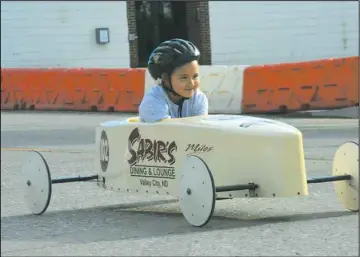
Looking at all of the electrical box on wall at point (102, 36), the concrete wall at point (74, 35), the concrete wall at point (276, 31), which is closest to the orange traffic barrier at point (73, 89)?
the concrete wall at point (74, 35)

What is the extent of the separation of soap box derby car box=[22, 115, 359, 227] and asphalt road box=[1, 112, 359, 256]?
21 cm

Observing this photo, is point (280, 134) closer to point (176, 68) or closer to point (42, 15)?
point (176, 68)

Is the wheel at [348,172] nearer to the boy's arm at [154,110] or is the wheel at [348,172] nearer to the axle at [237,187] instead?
the axle at [237,187]

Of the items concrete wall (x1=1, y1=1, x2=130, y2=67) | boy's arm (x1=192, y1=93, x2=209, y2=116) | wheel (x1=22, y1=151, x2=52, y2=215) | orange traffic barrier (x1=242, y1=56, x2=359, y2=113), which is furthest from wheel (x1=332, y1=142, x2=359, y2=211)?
concrete wall (x1=1, y1=1, x2=130, y2=67)

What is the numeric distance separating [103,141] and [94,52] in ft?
56.7

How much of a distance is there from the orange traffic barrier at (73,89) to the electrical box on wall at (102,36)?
5.65 metres

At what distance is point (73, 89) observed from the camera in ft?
61.7

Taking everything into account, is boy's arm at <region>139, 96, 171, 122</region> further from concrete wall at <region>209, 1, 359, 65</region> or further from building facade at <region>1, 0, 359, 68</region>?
concrete wall at <region>209, 1, 359, 65</region>

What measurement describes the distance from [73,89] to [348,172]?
1280 cm

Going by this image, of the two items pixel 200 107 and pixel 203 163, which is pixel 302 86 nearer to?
pixel 200 107

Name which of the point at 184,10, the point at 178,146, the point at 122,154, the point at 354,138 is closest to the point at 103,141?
the point at 122,154

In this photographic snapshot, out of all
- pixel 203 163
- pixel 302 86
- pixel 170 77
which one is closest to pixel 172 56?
pixel 170 77

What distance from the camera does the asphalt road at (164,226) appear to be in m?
5.61

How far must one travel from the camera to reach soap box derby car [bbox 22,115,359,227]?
20.0ft
